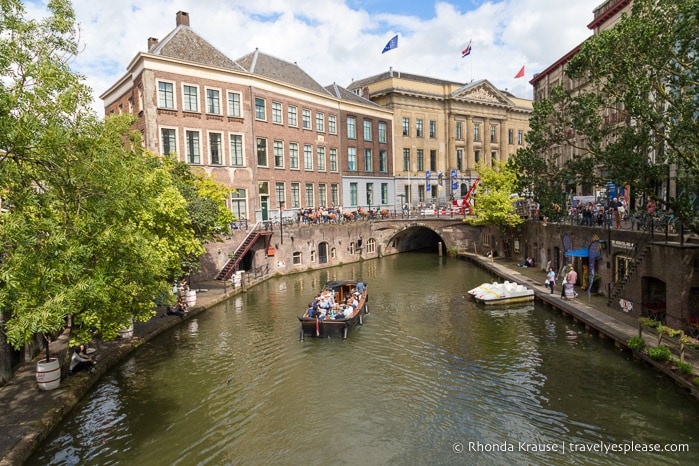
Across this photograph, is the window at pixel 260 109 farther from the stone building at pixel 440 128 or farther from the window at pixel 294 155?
the stone building at pixel 440 128

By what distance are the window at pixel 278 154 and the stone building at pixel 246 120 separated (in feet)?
0.29

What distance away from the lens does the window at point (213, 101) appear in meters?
37.6

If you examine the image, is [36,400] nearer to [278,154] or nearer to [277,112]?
[278,154]

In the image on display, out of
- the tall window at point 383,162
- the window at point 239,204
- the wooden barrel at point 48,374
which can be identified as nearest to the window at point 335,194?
the tall window at point 383,162

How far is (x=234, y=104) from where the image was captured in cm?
3906

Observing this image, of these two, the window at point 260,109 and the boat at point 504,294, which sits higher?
the window at point 260,109

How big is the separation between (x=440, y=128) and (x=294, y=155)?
80.3 feet

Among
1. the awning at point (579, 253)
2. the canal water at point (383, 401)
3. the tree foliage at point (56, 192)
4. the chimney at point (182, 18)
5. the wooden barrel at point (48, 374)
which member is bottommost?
the canal water at point (383, 401)

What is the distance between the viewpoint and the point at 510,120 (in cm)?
6838

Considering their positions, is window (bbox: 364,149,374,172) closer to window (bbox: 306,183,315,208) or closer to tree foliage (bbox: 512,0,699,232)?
window (bbox: 306,183,315,208)

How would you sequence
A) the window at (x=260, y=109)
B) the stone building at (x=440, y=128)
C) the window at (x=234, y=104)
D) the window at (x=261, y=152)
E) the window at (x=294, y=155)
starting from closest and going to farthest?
the window at (x=234, y=104)
the window at (x=260, y=109)
the window at (x=261, y=152)
the window at (x=294, y=155)
the stone building at (x=440, y=128)

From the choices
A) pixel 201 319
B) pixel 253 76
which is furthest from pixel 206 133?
pixel 201 319

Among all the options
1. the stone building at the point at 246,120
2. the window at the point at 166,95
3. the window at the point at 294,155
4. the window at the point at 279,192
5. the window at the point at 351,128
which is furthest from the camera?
the window at the point at 351,128

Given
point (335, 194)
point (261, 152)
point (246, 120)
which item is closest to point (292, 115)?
point (261, 152)
